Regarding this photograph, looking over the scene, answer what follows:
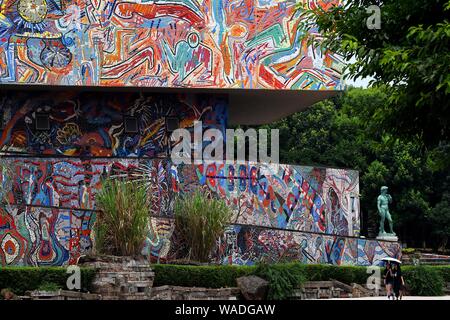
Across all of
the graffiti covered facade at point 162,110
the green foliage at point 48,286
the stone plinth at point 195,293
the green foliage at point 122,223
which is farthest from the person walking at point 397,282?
the green foliage at point 48,286

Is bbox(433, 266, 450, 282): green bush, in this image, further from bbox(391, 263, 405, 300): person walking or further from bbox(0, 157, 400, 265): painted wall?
bbox(391, 263, 405, 300): person walking

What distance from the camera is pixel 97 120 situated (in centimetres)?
2894

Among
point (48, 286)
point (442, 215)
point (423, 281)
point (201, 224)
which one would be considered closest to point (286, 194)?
point (201, 224)

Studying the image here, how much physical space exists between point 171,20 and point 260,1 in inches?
114

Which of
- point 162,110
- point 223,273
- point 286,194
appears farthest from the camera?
point 162,110

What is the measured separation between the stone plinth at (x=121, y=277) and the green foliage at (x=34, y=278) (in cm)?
24

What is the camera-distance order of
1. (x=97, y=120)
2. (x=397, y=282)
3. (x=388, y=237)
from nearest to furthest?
1. (x=397, y=282)
2. (x=97, y=120)
3. (x=388, y=237)

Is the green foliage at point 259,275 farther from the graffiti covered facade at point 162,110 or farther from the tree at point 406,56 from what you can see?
the tree at point 406,56

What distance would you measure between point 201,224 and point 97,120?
6.35 meters

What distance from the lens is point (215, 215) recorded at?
964 inches

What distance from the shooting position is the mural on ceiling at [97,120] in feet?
93.7

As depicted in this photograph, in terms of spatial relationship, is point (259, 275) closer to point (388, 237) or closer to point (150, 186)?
point (150, 186)
